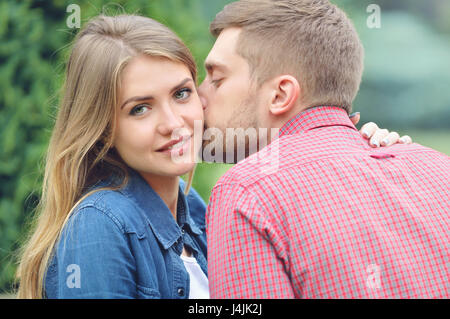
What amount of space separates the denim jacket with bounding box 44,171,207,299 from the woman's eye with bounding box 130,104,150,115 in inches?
10.9

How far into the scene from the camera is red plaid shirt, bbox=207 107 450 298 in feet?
5.58

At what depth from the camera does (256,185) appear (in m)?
1.77

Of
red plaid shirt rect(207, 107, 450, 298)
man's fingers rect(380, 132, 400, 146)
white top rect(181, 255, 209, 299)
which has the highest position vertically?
man's fingers rect(380, 132, 400, 146)

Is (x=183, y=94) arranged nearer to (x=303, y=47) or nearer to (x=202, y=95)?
(x=202, y=95)

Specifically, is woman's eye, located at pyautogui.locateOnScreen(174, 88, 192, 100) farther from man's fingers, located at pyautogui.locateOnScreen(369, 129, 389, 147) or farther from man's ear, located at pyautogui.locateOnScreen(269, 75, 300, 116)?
man's fingers, located at pyautogui.locateOnScreen(369, 129, 389, 147)

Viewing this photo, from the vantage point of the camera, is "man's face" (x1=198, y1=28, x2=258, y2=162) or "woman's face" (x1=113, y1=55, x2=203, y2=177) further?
"man's face" (x1=198, y1=28, x2=258, y2=162)

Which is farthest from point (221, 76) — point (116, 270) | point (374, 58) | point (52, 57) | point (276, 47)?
point (374, 58)

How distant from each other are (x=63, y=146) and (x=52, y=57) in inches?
84.0

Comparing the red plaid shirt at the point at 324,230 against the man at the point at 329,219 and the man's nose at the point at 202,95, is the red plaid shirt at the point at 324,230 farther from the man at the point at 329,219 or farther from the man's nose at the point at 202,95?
the man's nose at the point at 202,95

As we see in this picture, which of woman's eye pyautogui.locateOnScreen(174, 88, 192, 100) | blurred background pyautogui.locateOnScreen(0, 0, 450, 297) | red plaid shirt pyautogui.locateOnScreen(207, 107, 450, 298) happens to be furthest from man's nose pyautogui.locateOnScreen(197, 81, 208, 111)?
blurred background pyautogui.locateOnScreen(0, 0, 450, 297)

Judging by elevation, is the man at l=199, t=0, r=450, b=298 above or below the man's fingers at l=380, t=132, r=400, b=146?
below

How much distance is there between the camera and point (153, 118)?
2.23 metres

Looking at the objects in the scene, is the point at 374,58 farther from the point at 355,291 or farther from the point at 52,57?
the point at 355,291

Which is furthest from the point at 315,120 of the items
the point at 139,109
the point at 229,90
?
the point at 139,109
